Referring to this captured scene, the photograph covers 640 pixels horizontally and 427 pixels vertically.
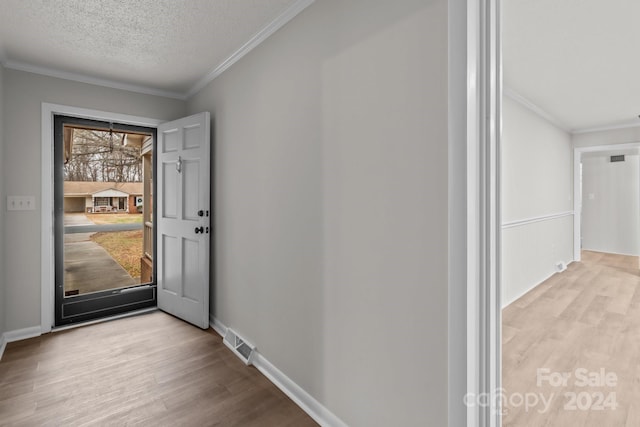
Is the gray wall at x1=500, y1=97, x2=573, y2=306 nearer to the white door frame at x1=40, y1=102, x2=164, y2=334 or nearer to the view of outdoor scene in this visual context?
the view of outdoor scene

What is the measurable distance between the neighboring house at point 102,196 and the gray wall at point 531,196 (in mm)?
3984

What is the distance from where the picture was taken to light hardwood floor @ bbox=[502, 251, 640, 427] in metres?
1.84

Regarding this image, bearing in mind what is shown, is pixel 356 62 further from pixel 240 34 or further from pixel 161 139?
pixel 161 139

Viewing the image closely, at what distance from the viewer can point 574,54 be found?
2656mm

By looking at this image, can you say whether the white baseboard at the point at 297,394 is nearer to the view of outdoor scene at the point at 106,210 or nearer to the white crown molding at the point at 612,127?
the view of outdoor scene at the point at 106,210

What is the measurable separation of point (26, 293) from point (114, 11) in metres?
2.56

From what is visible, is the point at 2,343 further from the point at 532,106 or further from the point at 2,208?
the point at 532,106

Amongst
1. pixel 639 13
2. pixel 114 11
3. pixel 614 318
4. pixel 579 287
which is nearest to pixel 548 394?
pixel 614 318

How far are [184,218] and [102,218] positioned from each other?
0.95 metres

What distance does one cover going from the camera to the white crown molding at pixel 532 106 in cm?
365

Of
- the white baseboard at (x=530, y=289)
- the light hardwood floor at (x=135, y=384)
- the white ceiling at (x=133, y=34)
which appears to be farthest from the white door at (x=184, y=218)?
the white baseboard at (x=530, y=289)

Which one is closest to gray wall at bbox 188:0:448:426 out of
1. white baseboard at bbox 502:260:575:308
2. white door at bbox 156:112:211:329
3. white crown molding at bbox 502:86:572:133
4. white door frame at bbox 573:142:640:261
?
white door at bbox 156:112:211:329

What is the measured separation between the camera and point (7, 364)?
7.62ft

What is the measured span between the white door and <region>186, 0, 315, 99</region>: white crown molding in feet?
1.37
